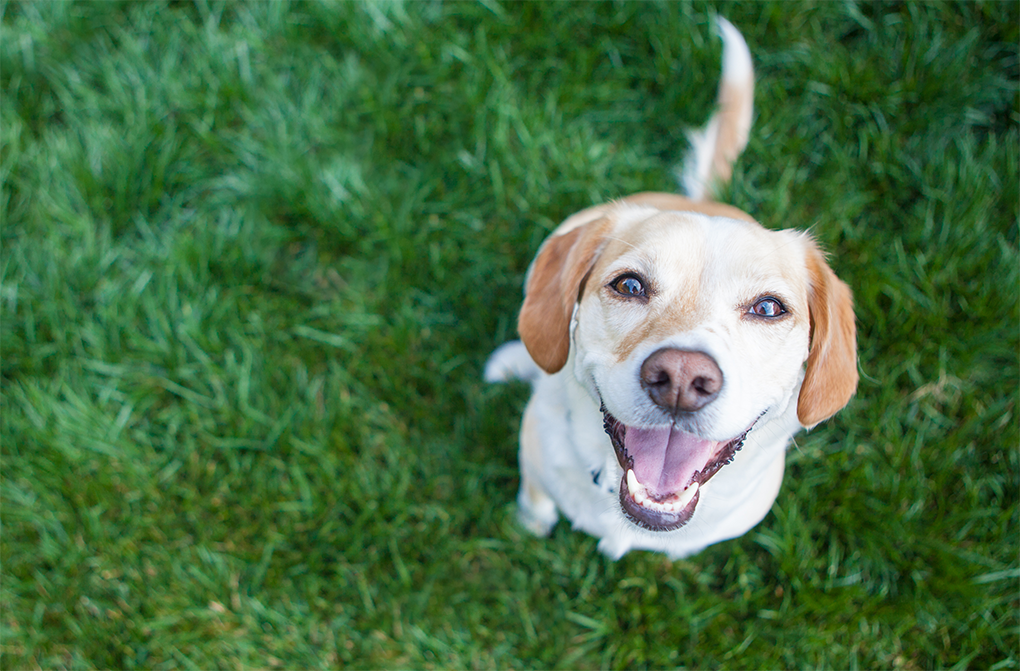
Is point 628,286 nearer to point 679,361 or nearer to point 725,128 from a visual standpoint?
point 679,361

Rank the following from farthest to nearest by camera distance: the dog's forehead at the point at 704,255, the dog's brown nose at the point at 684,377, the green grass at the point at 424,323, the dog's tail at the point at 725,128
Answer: the dog's tail at the point at 725,128 < the green grass at the point at 424,323 < the dog's forehead at the point at 704,255 < the dog's brown nose at the point at 684,377

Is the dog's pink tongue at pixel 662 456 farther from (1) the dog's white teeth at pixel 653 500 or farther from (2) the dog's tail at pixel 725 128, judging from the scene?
(2) the dog's tail at pixel 725 128

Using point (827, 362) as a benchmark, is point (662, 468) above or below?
below

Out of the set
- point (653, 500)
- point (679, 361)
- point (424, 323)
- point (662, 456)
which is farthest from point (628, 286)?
point (424, 323)

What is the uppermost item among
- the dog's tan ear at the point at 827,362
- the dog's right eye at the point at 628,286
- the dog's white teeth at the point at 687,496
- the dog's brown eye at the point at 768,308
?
the dog's right eye at the point at 628,286

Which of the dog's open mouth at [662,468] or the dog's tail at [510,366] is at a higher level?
the dog's open mouth at [662,468]

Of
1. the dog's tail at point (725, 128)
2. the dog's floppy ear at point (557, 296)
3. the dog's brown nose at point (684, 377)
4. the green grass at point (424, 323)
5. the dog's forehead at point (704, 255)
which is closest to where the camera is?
the dog's brown nose at point (684, 377)

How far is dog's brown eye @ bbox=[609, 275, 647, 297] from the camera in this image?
1.84 m

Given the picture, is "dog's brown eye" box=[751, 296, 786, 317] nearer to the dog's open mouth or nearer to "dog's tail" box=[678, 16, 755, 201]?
the dog's open mouth

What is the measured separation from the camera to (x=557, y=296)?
2010 millimetres

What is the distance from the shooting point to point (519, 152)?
323 centimetres

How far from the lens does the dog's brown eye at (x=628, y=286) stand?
184 cm

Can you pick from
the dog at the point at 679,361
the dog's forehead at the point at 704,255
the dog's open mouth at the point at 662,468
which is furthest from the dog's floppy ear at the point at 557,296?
the dog's open mouth at the point at 662,468

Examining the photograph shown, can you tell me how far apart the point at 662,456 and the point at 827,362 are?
1.77 feet
